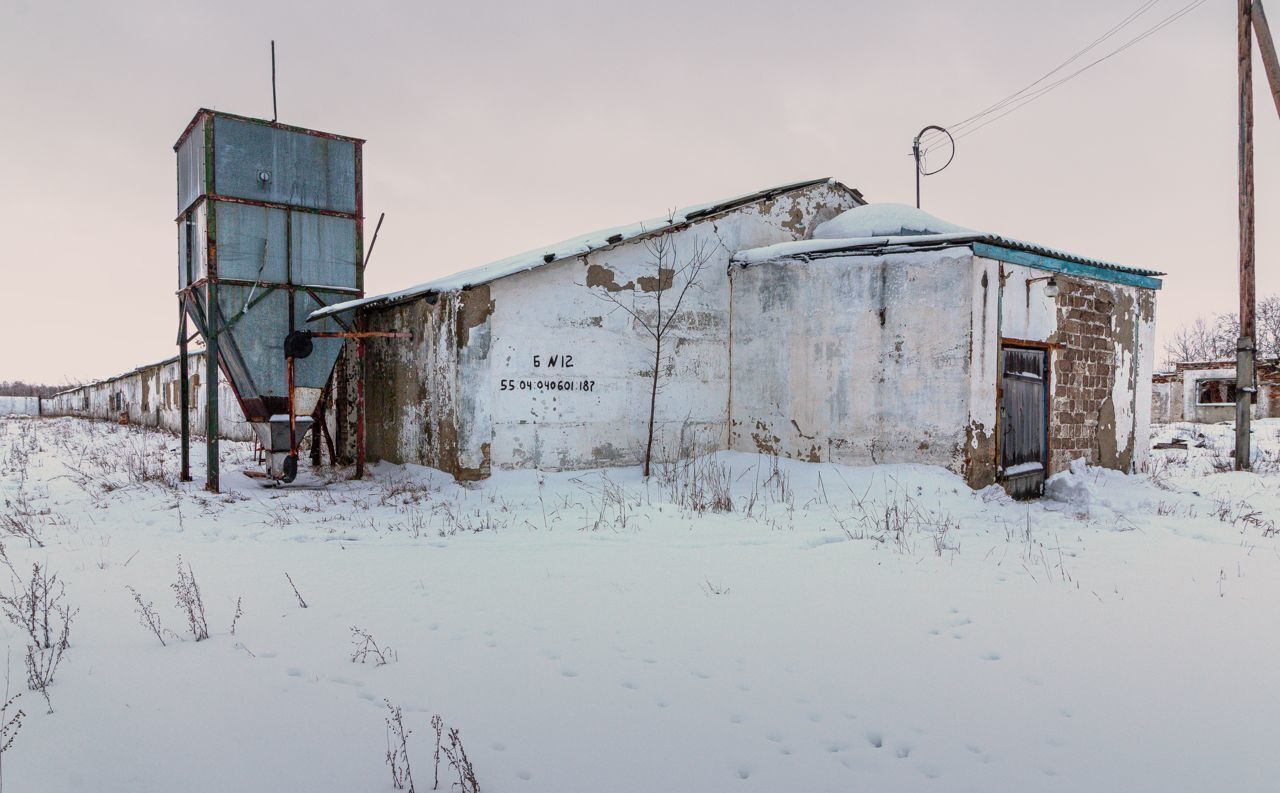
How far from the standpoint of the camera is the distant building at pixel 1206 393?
26.8 metres

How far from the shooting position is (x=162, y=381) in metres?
27.0

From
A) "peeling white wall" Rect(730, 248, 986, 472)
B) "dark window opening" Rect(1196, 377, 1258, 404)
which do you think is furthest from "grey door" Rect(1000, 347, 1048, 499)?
"dark window opening" Rect(1196, 377, 1258, 404)

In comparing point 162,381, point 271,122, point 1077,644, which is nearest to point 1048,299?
point 1077,644

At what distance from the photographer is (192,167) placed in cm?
1095

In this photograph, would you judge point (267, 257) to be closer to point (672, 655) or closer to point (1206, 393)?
point (672, 655)

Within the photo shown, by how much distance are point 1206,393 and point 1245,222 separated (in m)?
20.6

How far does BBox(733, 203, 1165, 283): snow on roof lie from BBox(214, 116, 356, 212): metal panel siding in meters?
6.52

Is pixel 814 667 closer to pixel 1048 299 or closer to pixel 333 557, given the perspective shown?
pixel 333 557

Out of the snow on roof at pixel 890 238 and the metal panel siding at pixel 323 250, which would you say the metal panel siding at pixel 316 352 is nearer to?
the metal panel siding at pixel 323 250

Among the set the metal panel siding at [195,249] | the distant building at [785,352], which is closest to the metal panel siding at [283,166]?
the metal panel siding at [195,249]

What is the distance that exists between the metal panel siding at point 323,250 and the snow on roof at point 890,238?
6.32 m

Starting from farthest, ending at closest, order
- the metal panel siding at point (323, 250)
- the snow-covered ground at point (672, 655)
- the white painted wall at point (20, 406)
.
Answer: the white painted wall at point (20, 406) < the metal panel siding at point (323, 250) < the snow-covered ground at point (672, 655)

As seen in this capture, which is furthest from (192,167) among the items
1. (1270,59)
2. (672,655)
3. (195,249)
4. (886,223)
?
(1270,59)

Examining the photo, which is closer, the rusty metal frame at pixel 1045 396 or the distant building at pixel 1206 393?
the rusty metal frame at pixel 1045 396
